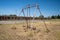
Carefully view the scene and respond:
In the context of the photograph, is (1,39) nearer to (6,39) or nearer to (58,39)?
(6,39)

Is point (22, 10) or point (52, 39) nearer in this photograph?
point (52, 39)

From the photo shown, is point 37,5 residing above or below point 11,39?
above

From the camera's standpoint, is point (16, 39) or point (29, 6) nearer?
point (16, 39)

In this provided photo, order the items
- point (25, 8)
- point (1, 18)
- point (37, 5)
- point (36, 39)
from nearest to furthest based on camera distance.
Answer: point (36, 39) → point (37, 5) → point (25, 8) → point (1, 18)

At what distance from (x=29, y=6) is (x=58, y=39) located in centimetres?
613

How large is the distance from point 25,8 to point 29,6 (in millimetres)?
1164

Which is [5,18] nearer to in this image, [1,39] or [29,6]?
[29,6]

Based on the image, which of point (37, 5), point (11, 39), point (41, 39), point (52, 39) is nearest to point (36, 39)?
point (41, 39)

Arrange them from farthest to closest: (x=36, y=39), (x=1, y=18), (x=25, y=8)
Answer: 1. (x=1, y=18)
2. (x=25, y=8)
3. (x=36, y=39)

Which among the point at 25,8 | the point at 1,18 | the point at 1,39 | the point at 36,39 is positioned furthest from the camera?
the point at 1,18

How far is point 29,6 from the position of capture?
535 inches

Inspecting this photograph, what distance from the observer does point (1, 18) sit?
136ft

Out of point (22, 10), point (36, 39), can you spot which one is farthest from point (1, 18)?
point (36, 39)

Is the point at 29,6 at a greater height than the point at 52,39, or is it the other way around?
the point at 29,6
